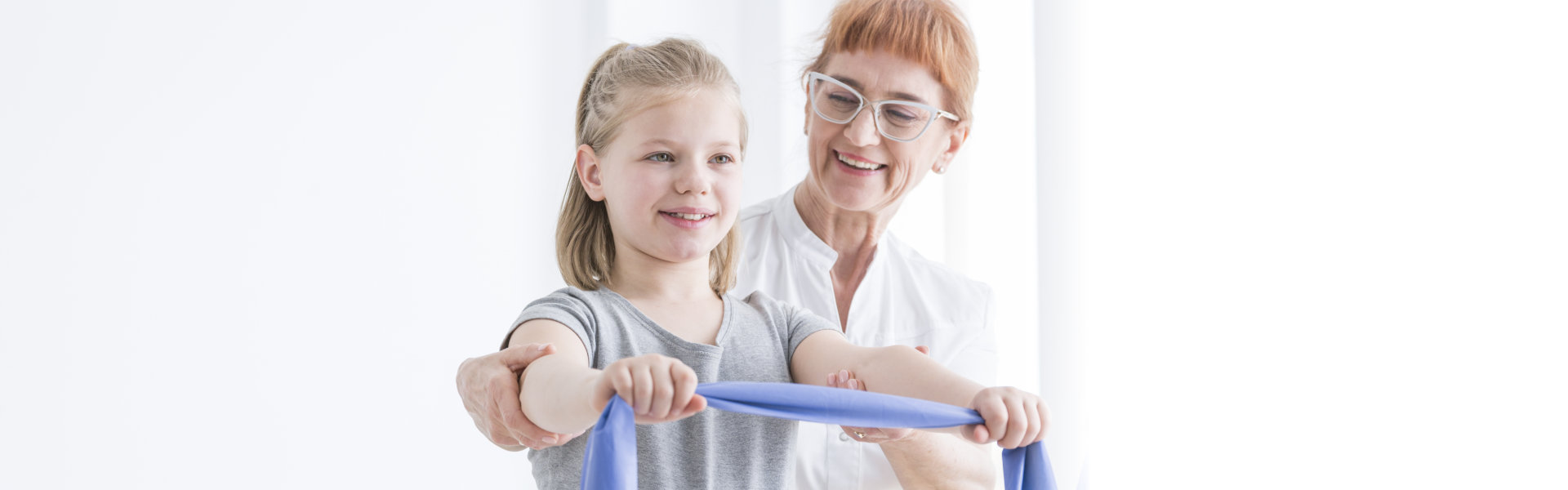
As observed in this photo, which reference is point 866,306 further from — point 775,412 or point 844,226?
point 775,412

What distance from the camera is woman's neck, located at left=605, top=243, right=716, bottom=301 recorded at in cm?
133

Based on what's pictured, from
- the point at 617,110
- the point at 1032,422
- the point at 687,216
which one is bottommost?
the point at 1032,422

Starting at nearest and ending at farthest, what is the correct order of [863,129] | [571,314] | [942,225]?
[571,314]
[863,129]
[942,225]

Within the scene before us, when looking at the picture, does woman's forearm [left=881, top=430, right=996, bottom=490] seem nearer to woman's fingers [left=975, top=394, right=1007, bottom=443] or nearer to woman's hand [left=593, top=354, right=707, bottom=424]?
woman's fingers [left=975, top=394, right=1007, bottom=443]

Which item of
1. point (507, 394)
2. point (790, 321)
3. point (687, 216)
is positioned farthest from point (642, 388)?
point (790, 321)

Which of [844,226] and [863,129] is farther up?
[863,129]

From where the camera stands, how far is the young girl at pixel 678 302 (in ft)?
4.04

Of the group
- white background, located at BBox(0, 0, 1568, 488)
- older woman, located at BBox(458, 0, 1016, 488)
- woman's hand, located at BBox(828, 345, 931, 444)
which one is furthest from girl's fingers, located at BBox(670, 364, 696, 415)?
white background, located at BBox(0, 0, 1568, 488)

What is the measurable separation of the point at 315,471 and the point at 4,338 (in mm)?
732

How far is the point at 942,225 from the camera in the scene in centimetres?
292

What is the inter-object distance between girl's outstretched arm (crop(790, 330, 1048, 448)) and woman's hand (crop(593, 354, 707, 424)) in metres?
0.32

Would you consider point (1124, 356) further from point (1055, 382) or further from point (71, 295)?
point (71, 295)

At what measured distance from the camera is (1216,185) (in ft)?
7.59

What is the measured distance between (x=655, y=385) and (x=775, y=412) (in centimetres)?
14
